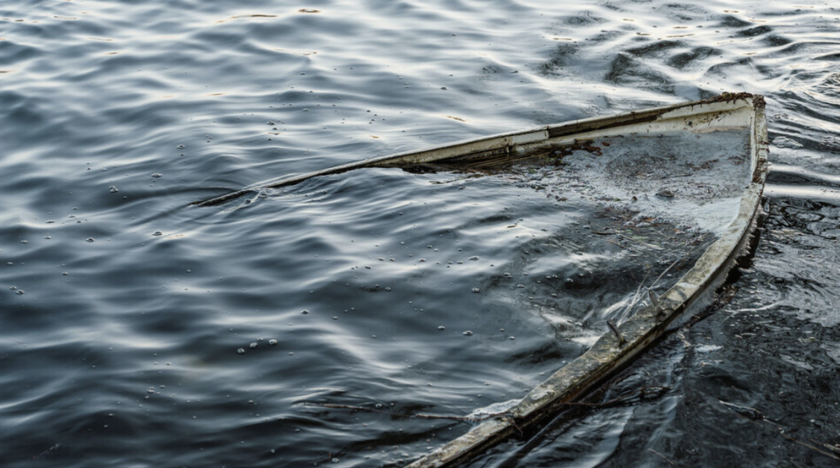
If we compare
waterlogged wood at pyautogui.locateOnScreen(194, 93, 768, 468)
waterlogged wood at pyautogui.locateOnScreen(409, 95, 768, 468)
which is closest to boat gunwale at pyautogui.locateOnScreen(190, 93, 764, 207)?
waterlogged wood at pyautogui.locateOnScreen(194, 93, 768, 468)

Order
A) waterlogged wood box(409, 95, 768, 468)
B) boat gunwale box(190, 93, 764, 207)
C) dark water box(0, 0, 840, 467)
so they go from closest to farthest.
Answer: waterlogged wood box(409, 95, 768, 468), dark water box(0, 0, 840, 467), boat gunwale box(190, 93, 764, 207)

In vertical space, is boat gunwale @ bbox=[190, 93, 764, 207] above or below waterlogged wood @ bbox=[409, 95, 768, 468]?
above

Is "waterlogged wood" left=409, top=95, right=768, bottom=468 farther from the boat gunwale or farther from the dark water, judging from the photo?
the boat gunwale

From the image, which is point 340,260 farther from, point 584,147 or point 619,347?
point 584,147

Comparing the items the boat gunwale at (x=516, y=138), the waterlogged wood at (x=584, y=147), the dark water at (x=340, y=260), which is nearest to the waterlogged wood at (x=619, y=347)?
the waterlogged wood at (x=584, y=147)

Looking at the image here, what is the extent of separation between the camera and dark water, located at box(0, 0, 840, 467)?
4156 mm

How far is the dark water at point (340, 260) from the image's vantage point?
4156mm

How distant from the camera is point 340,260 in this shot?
19.2ft

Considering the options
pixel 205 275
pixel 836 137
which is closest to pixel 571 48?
pixel 836 137

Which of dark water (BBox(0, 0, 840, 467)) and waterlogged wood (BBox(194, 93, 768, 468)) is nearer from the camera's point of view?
waterlogged wood (BBox(194, 93, 768, 468))

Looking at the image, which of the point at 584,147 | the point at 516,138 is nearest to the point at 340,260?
the point at 516,138

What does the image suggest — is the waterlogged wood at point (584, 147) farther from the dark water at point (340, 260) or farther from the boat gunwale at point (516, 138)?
the dark water at point (340, 260)

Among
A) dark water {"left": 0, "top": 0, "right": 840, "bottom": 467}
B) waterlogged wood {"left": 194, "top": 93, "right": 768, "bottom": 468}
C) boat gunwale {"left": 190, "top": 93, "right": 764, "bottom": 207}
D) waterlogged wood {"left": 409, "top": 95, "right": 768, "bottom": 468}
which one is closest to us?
waterlogged wood {"left": 409, "top": 95, "right": 768, "bottom": 468}

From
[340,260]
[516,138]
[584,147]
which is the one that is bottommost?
[340,260]
